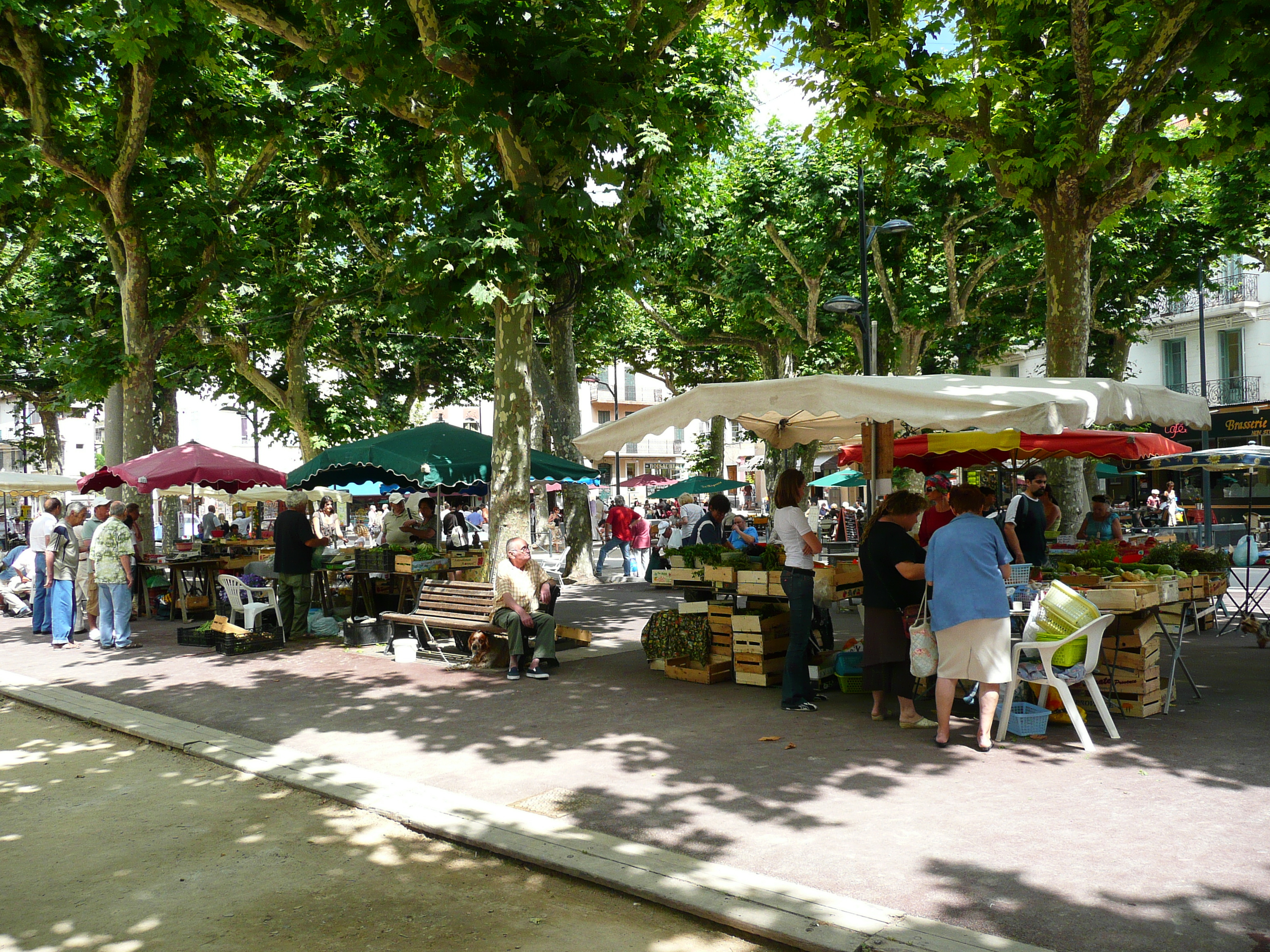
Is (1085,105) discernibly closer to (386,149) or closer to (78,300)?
(386,149)

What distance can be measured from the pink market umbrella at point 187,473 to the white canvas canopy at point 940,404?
7394 mm

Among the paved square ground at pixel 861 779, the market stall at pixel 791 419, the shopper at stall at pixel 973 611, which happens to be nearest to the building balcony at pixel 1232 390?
the paved square ground at pixel 861 779

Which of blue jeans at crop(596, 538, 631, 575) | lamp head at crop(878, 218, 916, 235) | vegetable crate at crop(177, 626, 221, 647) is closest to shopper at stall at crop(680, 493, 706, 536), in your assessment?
blue jeans at crop(596, 538, 631, 575)

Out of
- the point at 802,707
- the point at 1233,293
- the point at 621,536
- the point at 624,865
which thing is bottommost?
the point at 624,865

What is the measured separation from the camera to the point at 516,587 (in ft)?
30.0

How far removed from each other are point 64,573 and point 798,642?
9830 mm

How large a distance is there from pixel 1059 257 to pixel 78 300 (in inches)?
712

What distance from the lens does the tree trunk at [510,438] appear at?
1059 cm

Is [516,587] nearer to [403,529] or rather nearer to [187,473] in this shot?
[403,529]

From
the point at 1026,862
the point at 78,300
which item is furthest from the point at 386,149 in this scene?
the point at 1026,862

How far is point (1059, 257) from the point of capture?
1171 cm

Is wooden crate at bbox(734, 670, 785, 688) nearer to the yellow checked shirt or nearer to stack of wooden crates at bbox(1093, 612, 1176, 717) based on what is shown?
the yellow checked shirt

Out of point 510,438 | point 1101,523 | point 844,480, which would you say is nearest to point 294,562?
point 510,438

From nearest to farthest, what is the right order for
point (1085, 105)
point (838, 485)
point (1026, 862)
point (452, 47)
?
point (1026, 862)
point (452, 47)
point (1085, 105)
point (838, 485)
